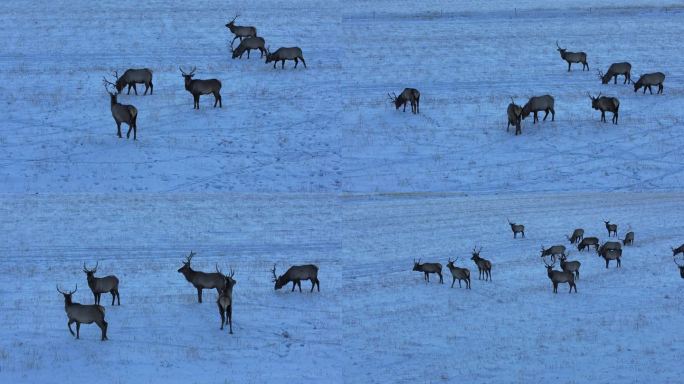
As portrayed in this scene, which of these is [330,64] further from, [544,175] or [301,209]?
[544,175]

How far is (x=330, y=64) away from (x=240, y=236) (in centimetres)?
692

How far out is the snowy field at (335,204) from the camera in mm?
18078

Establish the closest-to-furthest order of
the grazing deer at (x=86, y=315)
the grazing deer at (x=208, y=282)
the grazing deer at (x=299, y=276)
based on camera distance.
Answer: the grazing deer at (x=86, y=315) → the grazing deer at (x=208, y=282) → the grazing deer at (x=299, y=276)

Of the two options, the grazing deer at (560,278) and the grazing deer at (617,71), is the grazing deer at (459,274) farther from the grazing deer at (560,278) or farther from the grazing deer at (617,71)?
the grazing deer at (617,71)

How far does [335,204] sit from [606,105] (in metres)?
8.21

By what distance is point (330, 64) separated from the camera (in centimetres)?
3012

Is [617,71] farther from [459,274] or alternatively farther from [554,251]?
[459,274]

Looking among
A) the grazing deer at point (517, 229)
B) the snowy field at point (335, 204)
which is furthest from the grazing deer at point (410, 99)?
the grazing deer at point (517, 229)

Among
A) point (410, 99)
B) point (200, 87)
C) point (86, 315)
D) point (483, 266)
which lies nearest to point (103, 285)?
point (86, 315)

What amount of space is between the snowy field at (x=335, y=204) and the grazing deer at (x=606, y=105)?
0.37 m

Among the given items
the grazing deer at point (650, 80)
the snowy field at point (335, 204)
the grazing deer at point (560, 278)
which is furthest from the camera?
the grazing deer at point (650, 80)

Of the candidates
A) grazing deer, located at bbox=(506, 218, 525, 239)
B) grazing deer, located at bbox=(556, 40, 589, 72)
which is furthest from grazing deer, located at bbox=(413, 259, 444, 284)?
grazing deer, located at bbox=(556, 40, 589, 72)

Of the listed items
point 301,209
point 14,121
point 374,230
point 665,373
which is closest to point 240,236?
point 301,209

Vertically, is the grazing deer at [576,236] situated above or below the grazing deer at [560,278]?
above
